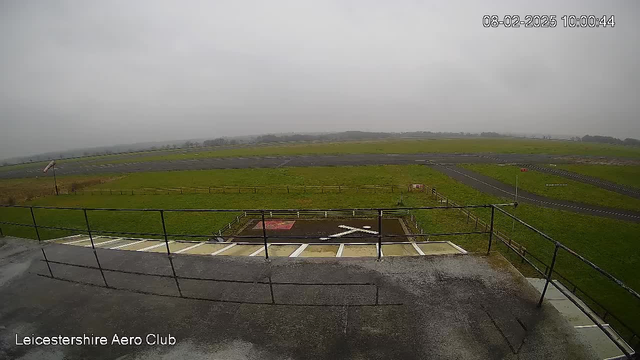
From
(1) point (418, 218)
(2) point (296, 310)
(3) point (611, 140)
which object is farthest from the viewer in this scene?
(3) point (611, 140)

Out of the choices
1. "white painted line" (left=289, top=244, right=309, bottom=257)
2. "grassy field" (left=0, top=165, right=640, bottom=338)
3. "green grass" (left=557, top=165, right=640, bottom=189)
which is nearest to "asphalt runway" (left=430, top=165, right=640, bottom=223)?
"grassy field" (left=0, top=165, right=640, bottom=338)

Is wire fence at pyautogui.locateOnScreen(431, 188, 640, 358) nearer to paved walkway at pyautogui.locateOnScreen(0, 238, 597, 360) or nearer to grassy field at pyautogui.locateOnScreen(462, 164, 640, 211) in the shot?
paved walkway at pyautogui.locateOnScreen(0, 238, 597, 360)

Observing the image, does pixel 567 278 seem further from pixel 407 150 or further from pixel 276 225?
pixel 407 150

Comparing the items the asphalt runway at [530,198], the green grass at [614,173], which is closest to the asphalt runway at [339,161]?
the green grass at [614,173]

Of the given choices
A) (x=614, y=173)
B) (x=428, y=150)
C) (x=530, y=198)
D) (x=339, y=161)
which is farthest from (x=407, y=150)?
(x=530, y=198)

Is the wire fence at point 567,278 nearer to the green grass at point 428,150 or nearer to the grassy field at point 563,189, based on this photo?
the grassy field at point 563,189

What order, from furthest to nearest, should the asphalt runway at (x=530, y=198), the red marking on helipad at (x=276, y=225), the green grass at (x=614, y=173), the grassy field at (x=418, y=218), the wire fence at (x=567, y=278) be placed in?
1. the green grass at (x=614, y=173)
2. the asphalt runway at (x=530, y=198)
3. the red marking on helipad at (x=276, y=225)
4. the grassy field at (x=418, y=218)
5. the wire fence at (x=567, y=278)

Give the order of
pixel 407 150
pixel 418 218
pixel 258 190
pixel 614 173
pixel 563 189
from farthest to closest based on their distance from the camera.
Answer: pixel 407 150 → pixel 614 173 → pixel 258 190 → pixel 563 189 → pixel 418 218
